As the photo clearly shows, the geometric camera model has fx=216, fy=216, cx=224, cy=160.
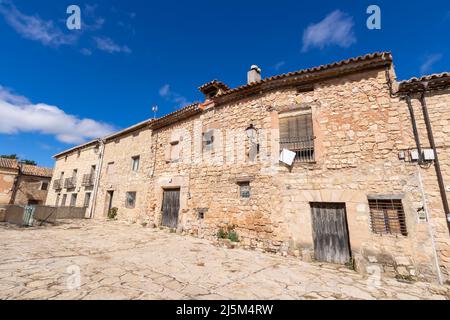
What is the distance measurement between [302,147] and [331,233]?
266 cm

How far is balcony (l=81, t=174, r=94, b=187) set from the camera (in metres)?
16.2

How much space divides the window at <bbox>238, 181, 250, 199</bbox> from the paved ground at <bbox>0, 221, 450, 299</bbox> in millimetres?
2020

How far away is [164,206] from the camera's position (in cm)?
1059

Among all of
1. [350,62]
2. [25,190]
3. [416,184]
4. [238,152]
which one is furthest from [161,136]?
[25,190]

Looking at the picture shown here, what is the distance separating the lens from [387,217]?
17.9ft

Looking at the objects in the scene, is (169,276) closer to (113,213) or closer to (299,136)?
(299,136)

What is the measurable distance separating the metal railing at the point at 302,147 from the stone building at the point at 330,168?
3cm

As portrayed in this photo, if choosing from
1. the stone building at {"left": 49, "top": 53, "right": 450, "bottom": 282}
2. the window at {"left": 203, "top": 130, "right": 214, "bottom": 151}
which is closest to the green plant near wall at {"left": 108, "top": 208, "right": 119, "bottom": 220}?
the stone building at {"left": 49, "top": 53, "right": 450, "bottom": 282}

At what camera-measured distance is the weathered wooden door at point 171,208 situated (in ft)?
32.7

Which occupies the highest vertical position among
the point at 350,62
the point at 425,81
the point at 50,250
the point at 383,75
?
the point at 350,62
